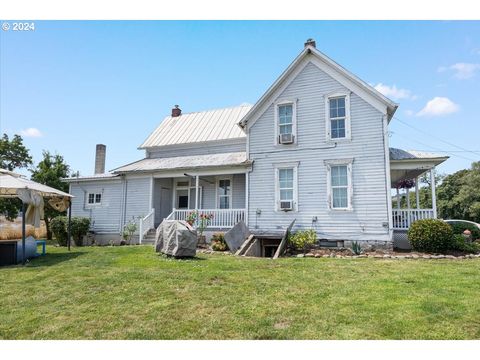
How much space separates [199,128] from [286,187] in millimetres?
8849

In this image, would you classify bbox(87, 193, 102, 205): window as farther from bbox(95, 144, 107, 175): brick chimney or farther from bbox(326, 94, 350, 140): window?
bbox(326, 94, 350, 140): window

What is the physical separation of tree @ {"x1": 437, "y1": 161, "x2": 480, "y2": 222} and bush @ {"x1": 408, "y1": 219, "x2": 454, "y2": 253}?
28650 mm

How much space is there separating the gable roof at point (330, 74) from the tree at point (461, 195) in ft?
94.7

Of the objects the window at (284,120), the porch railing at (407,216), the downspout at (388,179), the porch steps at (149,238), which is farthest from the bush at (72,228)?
the porch railing at (407,216)

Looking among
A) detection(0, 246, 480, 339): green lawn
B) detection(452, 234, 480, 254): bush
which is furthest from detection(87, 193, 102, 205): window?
detection(452, 234, 480, 254): bush

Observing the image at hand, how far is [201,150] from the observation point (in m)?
20.3

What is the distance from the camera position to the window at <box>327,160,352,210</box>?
45.4ft

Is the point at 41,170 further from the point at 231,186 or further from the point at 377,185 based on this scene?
the point at 377,185

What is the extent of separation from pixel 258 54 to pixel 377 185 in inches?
290

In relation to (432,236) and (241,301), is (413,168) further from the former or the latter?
(241,301)

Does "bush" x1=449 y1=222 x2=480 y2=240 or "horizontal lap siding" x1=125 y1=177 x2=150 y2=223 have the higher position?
"horizontal lap siding" x1=125 y1=177 x2=150 y2=223

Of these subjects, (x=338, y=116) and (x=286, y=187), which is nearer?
(x=338, y=116)

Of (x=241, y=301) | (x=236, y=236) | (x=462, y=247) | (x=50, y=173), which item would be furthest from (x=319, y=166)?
(x=50, y=173)

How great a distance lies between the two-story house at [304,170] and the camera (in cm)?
1355
